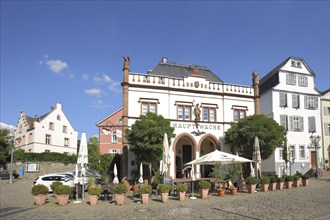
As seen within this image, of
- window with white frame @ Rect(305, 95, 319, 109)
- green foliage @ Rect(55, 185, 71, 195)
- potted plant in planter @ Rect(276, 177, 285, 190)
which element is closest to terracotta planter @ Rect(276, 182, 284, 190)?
potted plant in planter @ Rect(276, 177, 285, 190)

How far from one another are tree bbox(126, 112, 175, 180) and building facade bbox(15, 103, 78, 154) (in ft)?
95.1

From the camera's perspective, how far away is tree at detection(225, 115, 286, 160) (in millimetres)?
26609

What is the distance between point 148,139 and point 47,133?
33052mm

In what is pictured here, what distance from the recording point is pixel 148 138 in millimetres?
22953

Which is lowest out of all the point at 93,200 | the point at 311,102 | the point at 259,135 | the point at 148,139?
the point at 93,200

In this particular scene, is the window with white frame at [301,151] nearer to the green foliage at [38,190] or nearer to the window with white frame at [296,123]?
the window with white frame at [296,123]

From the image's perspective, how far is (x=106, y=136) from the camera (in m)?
50.9

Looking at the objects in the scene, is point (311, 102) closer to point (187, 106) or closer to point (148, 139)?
point (187, 106)

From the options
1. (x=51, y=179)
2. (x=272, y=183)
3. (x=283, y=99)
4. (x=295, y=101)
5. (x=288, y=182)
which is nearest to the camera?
(x=272, y=183)

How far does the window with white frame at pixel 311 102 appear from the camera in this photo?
36.9 m

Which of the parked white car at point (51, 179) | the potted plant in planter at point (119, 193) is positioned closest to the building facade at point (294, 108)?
the parked white car at point (51, 179)

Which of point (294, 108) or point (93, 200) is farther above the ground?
point (294, 108)

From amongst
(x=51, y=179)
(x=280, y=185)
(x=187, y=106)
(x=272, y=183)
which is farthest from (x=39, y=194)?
(x=187, y=106)

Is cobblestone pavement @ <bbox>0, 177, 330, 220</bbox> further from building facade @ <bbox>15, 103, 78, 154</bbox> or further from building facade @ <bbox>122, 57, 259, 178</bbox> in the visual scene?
building facade @ <bbox>15, 103, 78, 154</bbox>
